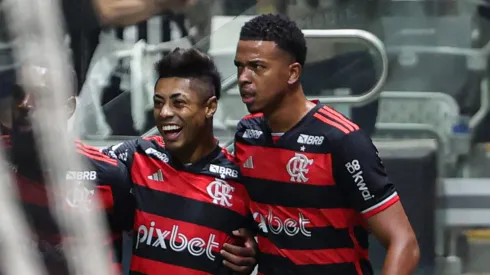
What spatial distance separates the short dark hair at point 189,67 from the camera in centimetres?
240

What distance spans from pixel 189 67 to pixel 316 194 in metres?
0.51

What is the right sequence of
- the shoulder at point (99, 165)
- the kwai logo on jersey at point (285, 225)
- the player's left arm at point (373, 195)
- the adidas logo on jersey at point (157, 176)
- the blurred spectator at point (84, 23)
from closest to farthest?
the blurred spectator at point (84, 23) → the shoulder at point (99, 165) → the player's left arm at point (373, 195) → the kwai logo on jersey at point (285, 225) → the adidas logo on jersey at point (157, 176)

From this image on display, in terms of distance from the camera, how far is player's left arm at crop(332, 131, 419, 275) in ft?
7.10

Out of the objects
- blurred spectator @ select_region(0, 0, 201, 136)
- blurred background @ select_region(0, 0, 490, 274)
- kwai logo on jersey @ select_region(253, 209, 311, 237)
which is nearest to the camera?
blurred spectator @ select_region(0, 0, 201, 136)

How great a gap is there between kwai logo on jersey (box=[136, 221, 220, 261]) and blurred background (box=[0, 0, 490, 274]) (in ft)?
3.27

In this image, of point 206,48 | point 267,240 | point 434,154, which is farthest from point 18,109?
point 434,154

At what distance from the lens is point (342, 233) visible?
226cm

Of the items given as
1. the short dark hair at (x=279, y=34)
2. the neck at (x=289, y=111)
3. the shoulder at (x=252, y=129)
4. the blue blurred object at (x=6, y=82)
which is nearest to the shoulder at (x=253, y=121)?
the shoulder at (x=252, y=129)

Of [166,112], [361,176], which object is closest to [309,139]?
[361,176]

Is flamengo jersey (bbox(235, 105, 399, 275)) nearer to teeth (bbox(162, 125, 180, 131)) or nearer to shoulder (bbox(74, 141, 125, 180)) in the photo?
teeth (bbox(162, 125, 180, 131))

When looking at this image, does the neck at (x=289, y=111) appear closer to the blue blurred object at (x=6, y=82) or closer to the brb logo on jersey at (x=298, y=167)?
the brb logo on jersey at (x=298, y=167)

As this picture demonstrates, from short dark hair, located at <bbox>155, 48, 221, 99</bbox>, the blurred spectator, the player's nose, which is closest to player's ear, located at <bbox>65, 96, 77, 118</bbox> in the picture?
the blurred spectator

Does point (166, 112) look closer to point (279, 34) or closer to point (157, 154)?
point (157, 154)

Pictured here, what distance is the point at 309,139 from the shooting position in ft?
7.38
